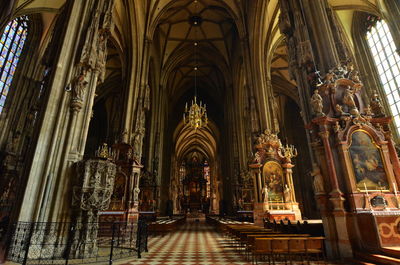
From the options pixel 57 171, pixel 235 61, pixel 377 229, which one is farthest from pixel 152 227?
pixel 235 61

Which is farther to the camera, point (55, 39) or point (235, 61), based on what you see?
point (235, 61)

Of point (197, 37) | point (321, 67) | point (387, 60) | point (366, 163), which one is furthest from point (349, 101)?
point (197, 37)

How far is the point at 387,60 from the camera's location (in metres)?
12.5

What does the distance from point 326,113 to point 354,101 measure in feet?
3.27

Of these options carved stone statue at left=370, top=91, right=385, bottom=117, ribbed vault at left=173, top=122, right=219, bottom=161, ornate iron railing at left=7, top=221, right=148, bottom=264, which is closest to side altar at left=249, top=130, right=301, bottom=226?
carved stone statue at left=370, top=91, right=385, bottom=117

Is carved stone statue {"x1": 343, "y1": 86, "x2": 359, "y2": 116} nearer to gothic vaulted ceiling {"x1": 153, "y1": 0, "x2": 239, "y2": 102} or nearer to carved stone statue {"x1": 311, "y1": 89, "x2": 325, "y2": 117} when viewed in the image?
carved stone statue {"x1": 311, "y1": 89, "x2": 325, "y2": 117}

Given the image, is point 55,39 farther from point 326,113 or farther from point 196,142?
point 196,142

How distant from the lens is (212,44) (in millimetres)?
23547

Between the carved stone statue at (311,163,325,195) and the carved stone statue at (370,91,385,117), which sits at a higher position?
the carved stone statue at (370,91,385,117)

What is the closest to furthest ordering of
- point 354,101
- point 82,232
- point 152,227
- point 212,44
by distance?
point 82,232, point 354,101, point 152,227, point 212,44

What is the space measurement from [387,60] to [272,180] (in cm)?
982

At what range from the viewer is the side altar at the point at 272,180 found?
11.4m

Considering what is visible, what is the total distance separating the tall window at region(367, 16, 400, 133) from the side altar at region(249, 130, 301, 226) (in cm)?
619

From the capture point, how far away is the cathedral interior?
211 inches
